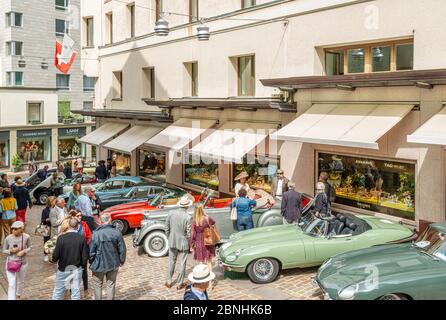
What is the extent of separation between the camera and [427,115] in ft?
37.2

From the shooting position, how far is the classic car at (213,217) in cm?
1188

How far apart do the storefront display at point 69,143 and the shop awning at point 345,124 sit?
31.4m

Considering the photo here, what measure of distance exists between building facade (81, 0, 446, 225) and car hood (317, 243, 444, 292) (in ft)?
11.6

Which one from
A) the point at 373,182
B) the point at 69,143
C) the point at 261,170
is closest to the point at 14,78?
the point at 69,143

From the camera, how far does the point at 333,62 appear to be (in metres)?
14.8

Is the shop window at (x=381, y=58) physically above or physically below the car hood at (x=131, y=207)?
above

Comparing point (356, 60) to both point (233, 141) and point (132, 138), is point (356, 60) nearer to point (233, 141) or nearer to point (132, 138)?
point (233, 141)

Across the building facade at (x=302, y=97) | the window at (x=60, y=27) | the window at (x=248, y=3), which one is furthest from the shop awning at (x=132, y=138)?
the window at (x=60, y=27)

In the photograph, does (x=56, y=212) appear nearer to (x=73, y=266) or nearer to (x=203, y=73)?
(x=73, y=266)

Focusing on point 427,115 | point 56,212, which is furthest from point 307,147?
point 56,212

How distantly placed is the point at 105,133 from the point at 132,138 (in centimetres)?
412

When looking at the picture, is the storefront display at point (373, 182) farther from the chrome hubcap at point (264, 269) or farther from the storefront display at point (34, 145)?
the storefront display at point (34, 145)

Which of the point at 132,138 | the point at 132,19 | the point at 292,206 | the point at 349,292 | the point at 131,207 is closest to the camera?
the point at 349,292

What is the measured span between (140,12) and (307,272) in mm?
18341
